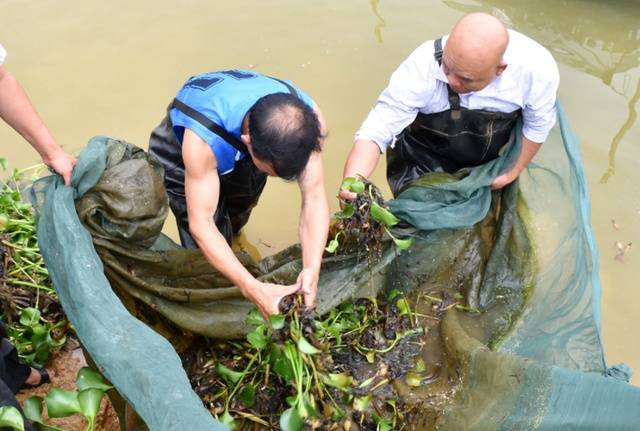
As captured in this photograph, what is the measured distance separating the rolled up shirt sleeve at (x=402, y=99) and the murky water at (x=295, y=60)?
1.33 m

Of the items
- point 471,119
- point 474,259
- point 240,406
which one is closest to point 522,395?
point 474,259

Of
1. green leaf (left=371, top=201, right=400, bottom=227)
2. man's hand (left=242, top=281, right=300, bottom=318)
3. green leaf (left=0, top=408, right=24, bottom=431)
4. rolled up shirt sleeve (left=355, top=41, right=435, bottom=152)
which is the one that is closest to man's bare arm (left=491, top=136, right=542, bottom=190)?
rolled up shirt sleeve (left=355, top=41, right=435, bottom=152)

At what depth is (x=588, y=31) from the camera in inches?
200

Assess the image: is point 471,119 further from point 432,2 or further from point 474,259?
point 432,2

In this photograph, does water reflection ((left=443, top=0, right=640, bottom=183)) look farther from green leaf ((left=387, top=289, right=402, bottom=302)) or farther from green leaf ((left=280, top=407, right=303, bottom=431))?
green leaf ((left=280, top=407, right=303, bottom=431))

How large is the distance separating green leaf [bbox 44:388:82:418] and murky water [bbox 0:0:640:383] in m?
2.02

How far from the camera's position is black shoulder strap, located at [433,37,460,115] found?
2.45 m

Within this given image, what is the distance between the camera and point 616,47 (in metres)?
4.95

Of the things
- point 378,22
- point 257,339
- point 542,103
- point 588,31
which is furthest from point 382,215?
point 588,31

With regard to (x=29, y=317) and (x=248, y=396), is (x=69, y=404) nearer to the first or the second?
(x=248, y=396)

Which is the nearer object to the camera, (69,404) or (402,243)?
(69,404)

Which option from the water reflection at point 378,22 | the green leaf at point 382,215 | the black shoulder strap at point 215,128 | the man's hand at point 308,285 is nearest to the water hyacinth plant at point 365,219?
the green leaf at point 382,215

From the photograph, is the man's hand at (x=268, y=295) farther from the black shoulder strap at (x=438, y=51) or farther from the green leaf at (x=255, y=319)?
the black shoulder strap at (x=438, y=51)

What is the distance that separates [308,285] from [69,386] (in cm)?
116
